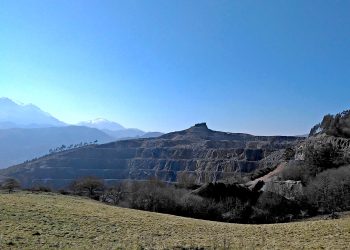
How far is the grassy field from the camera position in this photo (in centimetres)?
2444

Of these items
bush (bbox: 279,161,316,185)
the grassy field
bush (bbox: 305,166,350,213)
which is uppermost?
bush (bbox: 279,161,316,185)

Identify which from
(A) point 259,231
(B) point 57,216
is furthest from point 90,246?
(A) point 259,231

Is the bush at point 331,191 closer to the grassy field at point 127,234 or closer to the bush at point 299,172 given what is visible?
the bush at point 299,172

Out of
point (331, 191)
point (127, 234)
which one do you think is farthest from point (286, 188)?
point (127, 234)

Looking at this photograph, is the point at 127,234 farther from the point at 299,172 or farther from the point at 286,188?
the point at 299,172

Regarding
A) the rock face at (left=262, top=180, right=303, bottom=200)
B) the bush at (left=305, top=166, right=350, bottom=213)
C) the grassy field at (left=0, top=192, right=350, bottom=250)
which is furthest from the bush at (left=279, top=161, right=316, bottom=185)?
the grassy field at (left=0, top=192, right=350, bottom=250)

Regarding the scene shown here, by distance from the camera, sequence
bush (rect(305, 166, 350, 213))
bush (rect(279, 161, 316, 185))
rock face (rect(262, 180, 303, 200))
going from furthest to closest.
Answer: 1. bush (rect(279, 161, 316, 185))
2. rock face (rect(262, 180, 303, 200))
3. bush (rect(305, 166, 350, 213))

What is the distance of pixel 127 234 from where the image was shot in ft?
95.3

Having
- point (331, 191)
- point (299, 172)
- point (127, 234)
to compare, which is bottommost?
point (127, 234)

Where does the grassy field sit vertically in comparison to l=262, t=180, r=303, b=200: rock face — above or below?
below

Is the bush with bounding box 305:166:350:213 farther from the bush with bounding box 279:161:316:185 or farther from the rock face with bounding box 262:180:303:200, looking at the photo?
the bush with bounding box 279:161:316:185

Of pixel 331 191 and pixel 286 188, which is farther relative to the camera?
pixel 286 188

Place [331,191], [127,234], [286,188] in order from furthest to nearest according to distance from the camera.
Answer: [286,188] → [331,191] → [127,234]

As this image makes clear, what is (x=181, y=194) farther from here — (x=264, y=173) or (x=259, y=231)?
(x=259, y=231)
